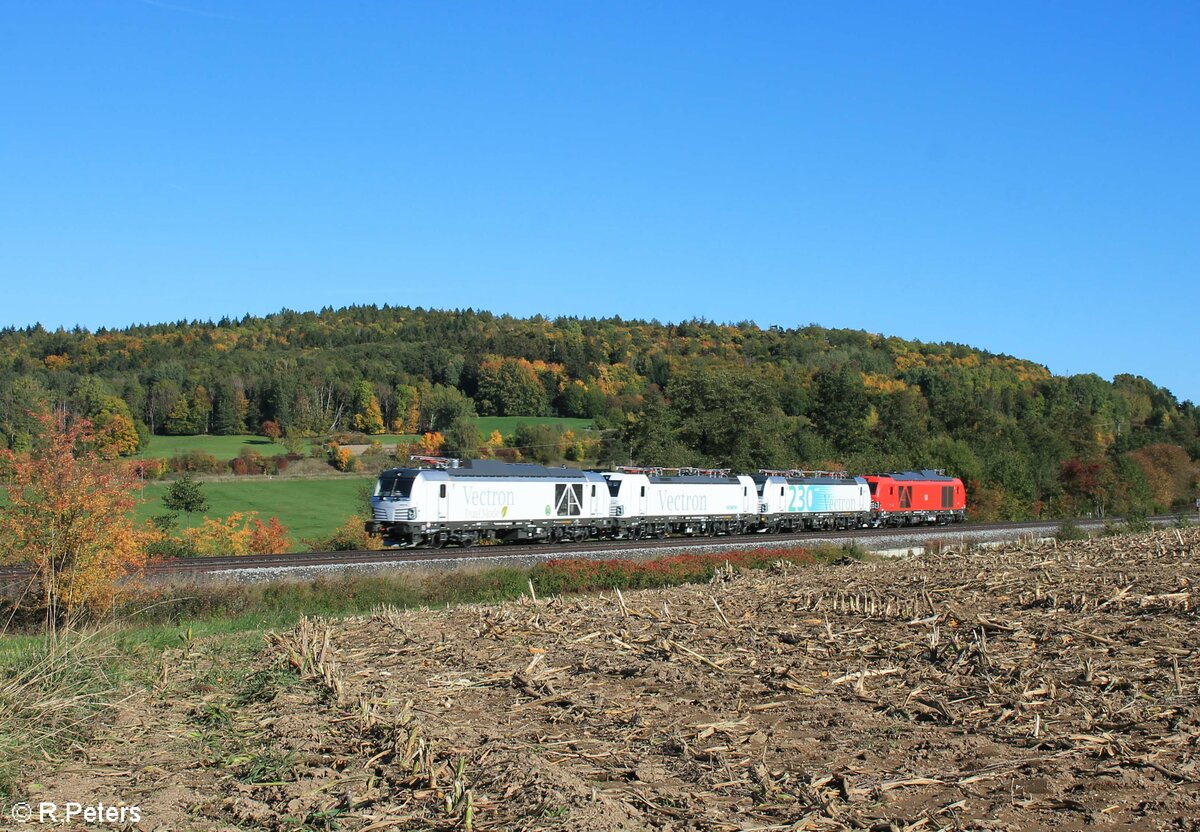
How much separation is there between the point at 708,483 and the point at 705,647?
3902 centimetres

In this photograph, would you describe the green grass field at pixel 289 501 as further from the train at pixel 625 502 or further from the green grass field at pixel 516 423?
the green grass field at pixel 516 423

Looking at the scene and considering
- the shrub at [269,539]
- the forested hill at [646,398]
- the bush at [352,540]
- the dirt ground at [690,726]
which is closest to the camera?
the dirt ground at [690,726]

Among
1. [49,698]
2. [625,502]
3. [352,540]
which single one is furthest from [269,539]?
[49,698]

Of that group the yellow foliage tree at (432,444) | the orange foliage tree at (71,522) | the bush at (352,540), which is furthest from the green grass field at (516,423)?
the orange foliage tree at (71,522)

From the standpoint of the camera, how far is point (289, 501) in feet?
259

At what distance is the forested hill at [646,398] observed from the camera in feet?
296

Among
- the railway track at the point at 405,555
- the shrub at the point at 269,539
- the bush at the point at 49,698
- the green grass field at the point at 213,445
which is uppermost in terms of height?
the green grass field at the point at 213,445

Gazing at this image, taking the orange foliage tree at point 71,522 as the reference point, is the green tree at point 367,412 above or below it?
above

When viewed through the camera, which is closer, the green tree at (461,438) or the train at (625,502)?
the train at (625,502)

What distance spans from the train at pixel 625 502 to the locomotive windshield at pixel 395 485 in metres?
0.05

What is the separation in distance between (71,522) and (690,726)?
24.0m

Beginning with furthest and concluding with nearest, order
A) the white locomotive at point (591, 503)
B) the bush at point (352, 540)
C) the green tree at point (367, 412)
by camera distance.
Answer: the green tree at point (367, 412)
the bush at point (352, 540)
the white locomotive at point (591, 503)

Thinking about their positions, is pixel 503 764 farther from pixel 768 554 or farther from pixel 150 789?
pixel 768 554

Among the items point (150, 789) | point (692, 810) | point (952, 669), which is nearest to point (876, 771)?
point (692, 810)
